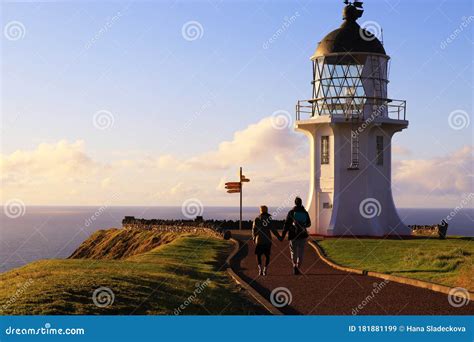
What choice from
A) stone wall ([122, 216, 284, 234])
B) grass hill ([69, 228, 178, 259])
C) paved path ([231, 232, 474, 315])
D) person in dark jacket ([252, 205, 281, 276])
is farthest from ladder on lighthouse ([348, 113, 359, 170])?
person in dark jacket ([252, 205, 281, 276])

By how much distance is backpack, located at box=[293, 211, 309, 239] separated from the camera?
67.1ft

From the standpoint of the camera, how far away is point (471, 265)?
21.0m

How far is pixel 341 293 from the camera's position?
17.1 meters

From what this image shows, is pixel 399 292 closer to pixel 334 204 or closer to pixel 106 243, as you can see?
pixel 334 204

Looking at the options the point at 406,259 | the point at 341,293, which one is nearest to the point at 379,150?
the point at 406,259

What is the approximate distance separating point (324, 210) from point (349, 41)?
8.61 metres

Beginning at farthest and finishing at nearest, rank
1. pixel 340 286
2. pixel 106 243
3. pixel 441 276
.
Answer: pixel 106 243 → pixel 441 276 → pixel 340 286

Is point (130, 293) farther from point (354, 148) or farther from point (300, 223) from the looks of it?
point (354, 148)

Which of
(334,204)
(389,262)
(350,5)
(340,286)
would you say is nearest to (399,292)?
(340,286)

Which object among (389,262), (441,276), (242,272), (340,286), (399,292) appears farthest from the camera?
(389,262)

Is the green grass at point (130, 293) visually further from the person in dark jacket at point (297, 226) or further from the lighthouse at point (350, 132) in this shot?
the lighthouse at point (350, 132)

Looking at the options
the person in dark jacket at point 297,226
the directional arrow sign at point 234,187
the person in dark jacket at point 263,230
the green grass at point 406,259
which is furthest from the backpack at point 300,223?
the directional arrow sign at point 234,187

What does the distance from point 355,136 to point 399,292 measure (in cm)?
2160

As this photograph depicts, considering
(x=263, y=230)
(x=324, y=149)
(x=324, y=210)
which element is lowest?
(x=263, y=230)
